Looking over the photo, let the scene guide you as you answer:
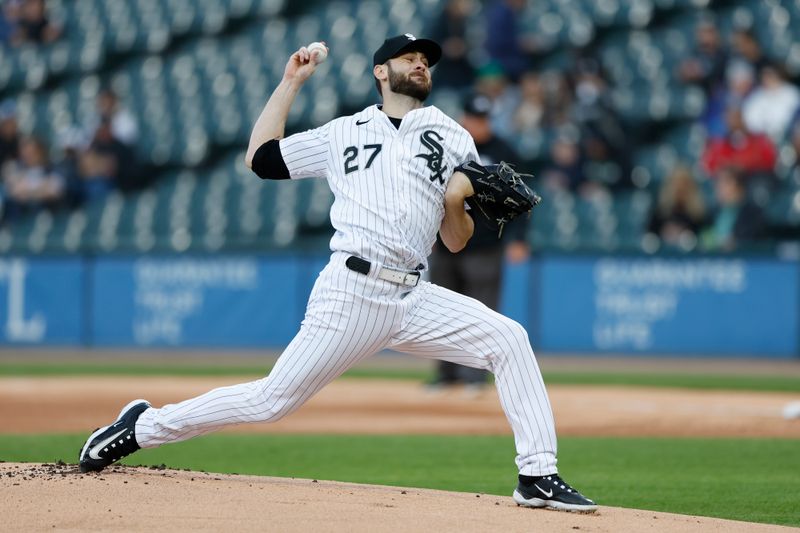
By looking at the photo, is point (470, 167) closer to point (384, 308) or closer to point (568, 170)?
point (384, 308)

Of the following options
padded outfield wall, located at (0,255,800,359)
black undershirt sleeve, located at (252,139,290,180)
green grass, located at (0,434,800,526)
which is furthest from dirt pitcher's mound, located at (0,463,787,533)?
padded outfield wall, located at (0,255,800,359)

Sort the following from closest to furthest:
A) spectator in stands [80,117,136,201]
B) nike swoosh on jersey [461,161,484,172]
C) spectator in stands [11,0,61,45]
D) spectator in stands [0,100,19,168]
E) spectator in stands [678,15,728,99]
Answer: nike swoosh on jersey [461,161,484,172], spectator in stands [678,15,728,99], spectator in stands [80,117,136,201], spectator in stands [0,100,19,168], spectator in stands [11,0,61,45]

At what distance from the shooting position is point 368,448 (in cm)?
800

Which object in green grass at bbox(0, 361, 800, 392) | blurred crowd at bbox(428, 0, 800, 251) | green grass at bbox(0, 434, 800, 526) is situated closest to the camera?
green grass at bbox(0, 434, 800, 526)

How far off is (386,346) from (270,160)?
89 cm

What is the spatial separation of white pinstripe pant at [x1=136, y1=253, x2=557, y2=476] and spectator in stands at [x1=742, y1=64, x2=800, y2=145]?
35.8ft

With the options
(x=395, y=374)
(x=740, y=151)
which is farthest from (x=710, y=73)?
(x=395, y=374)

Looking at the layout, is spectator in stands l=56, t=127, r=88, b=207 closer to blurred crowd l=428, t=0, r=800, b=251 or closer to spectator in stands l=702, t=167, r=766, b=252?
blurred crowd l=428, t=0, r=800, b=251

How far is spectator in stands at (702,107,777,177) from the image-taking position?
1474 centimetres

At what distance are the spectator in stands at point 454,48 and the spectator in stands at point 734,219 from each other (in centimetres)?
352

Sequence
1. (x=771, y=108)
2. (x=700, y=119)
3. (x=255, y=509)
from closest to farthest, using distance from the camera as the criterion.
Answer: (x=255, y=509)
(x=771, y=108)
(x=700, y=119)

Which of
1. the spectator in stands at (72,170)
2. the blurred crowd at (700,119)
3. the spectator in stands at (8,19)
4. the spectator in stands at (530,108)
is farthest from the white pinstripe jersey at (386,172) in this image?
the spectator in stands at (8,19)

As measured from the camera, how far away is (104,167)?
17.3m

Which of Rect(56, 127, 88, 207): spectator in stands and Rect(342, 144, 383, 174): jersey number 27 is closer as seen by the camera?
Rect(342, 144, 383, 174): jersey number 27
